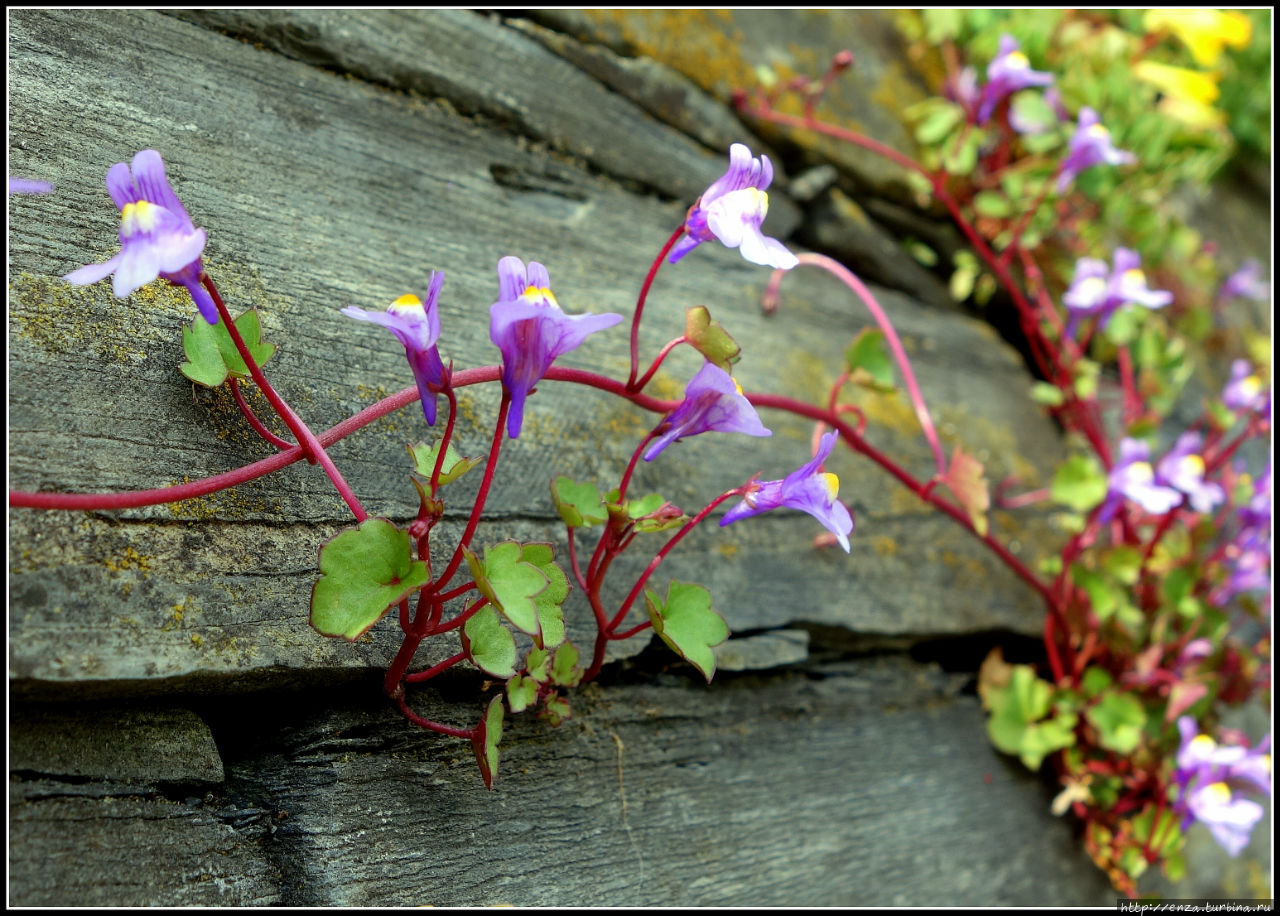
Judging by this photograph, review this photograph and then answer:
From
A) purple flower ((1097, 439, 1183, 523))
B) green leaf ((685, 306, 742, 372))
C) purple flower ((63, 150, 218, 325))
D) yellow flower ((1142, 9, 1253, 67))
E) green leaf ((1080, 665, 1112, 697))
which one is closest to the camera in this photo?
purple flower ((63, 150, 218, 325))

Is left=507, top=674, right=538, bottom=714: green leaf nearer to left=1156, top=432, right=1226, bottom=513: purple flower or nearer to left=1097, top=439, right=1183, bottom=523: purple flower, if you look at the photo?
left=1097, top=439, right=1183, bottom=523: purple flower

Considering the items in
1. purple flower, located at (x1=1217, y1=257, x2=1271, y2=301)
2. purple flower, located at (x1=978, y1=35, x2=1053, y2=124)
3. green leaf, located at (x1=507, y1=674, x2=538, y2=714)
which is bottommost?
green leaf, located at (x1=507, y1=674, x2=538, y2=714)

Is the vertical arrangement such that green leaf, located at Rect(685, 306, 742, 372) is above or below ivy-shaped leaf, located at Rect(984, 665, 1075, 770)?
above

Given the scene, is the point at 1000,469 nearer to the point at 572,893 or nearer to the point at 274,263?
the point at 572,893

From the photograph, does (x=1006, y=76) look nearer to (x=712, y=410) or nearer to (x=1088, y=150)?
(x=1088, y=150)

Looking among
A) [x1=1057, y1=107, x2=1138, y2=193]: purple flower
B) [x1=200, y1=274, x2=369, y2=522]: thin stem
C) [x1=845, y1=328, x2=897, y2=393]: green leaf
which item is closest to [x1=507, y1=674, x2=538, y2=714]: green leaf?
[x1=200, y1=274, x2=369, y2=522]: thin stem

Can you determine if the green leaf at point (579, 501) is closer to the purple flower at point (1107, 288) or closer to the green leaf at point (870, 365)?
the green leaf at point (870, 365)

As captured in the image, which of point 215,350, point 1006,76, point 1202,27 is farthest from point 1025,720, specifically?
point 1202,27
